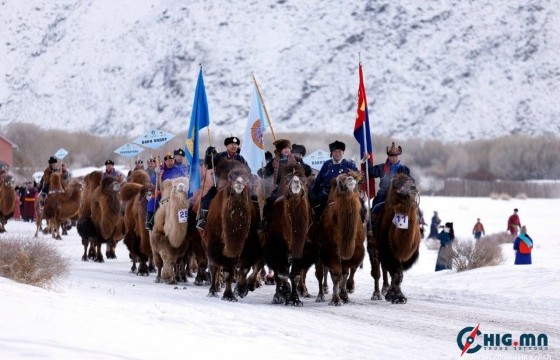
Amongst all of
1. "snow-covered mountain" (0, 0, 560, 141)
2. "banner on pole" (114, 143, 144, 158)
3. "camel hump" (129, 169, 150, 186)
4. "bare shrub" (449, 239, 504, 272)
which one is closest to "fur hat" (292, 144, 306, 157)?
"camel hump" (129, 169, 150, 186)

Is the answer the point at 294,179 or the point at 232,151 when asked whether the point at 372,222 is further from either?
the point at 294,179

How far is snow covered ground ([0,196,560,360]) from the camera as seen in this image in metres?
7.93

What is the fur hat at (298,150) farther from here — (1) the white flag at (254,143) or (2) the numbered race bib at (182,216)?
(2) the numbered race bib at (182,216)

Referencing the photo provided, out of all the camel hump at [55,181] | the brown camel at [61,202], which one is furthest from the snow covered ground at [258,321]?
the brown camel at [61,202]

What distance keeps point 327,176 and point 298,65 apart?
406ft

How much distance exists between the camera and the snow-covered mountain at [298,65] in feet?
424

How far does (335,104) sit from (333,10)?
71.1 ft

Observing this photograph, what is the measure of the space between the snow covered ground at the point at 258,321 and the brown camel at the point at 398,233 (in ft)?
1.23

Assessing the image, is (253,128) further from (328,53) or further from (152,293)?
(328,53)

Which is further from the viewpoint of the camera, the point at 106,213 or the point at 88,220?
the point at 88,220

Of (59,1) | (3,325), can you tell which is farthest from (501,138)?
(3,325)

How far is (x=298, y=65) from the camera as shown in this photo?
449 feet

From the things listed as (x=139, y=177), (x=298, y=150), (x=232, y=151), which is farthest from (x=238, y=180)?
(x=139, y=177)

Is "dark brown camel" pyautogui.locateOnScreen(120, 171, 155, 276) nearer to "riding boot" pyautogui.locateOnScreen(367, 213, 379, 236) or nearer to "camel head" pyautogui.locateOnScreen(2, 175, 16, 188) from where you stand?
"riding boot" pyautogui.locateOnScreen(367, 213, 379, 236)
